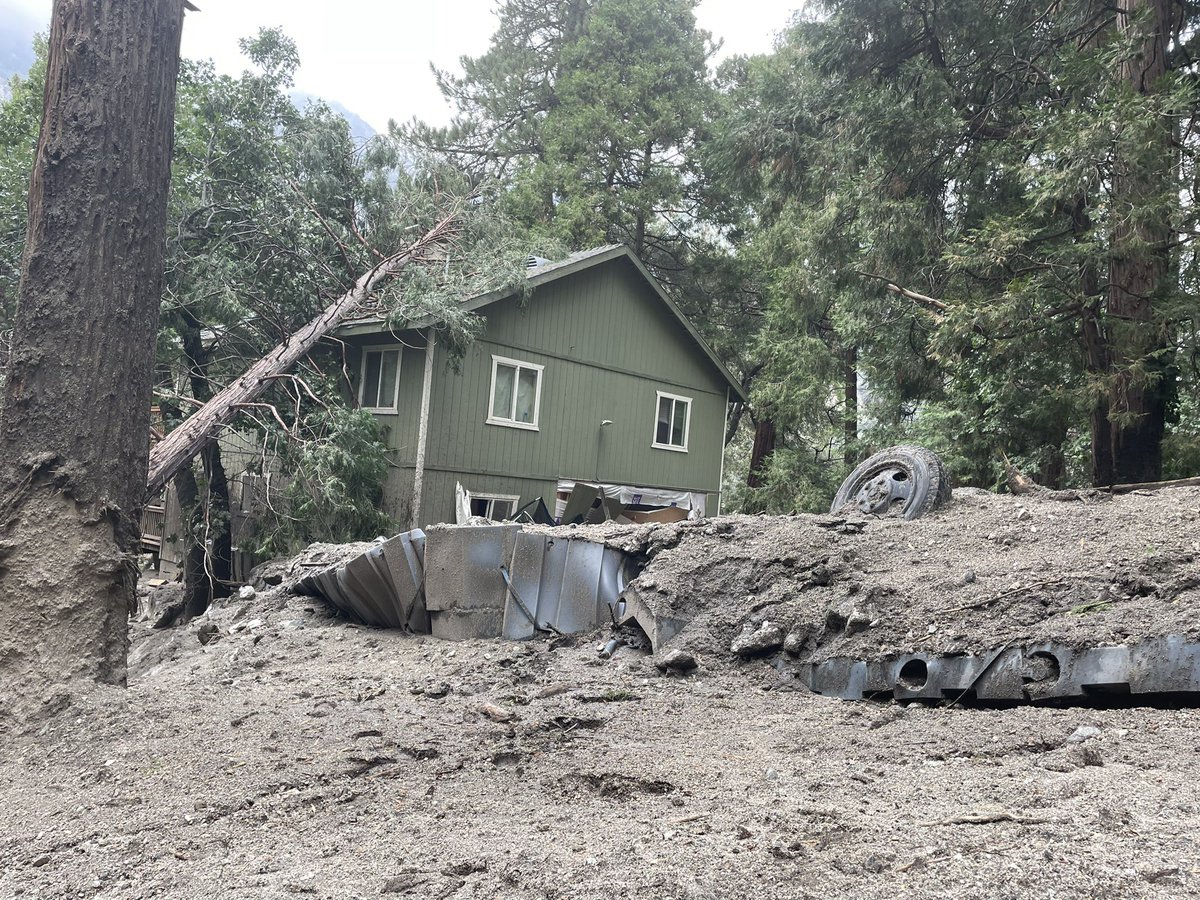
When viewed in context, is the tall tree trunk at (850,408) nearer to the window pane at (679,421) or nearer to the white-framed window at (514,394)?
the window pane at (679,421)

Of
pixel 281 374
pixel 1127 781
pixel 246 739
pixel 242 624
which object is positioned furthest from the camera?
pixel 281 374

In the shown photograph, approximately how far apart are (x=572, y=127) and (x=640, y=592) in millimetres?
25209

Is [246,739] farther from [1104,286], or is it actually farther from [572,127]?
[572,127]

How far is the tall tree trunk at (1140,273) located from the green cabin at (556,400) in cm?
668

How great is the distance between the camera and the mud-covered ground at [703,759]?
2.82 metres

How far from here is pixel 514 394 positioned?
57.9 feet

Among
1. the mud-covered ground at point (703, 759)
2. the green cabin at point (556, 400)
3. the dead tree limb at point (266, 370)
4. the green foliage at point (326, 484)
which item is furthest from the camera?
the green cabin at point (556, 400)

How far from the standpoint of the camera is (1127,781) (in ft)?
10.6

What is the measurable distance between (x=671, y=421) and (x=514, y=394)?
490 cm

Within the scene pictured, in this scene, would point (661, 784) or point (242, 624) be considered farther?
point (242, 624)

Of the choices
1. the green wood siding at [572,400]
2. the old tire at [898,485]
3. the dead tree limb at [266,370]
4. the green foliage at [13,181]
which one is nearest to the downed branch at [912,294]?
the old tire at [898,485]

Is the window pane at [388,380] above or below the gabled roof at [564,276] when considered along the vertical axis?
below

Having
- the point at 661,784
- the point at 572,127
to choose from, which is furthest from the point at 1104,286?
the point at 572,127

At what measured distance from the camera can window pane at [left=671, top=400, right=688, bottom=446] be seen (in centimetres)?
2145
